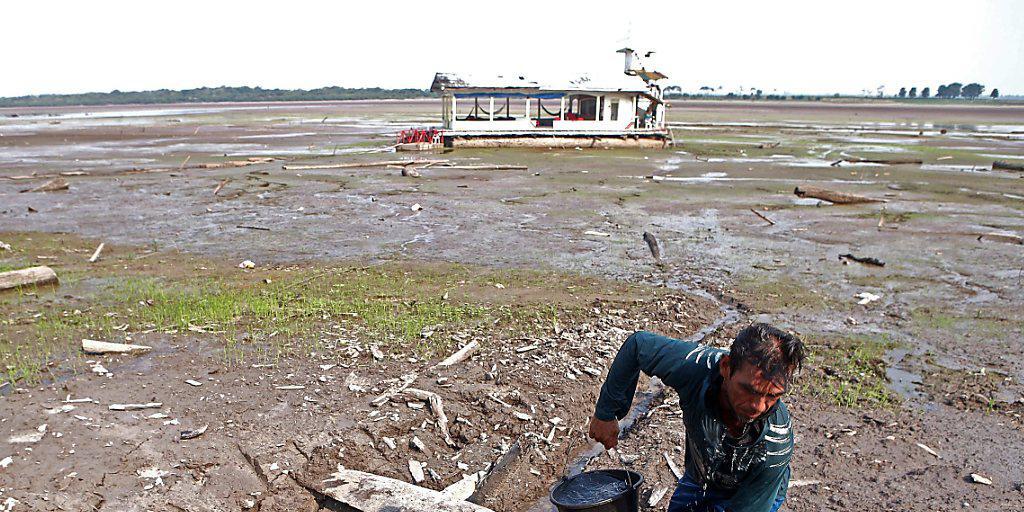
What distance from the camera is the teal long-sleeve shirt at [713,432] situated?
2957 millimetres

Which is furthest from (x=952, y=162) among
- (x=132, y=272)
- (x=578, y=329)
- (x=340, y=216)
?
(x=132, y=272)

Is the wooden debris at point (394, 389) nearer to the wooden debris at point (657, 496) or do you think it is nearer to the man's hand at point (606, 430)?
the wooden debris at point (657, 496)

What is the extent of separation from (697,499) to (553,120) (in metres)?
33.1

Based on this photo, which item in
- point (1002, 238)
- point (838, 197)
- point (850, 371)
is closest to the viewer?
point (850, 371)

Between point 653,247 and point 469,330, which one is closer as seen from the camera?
point 469,330

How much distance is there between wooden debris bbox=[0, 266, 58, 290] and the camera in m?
9.55

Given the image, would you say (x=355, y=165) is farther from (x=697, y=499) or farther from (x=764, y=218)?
(x=697, y=499)

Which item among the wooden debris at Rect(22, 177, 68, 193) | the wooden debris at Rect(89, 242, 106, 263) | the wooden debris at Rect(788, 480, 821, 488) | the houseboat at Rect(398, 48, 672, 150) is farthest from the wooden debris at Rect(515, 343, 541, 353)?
the houseboat at Rect(398, 48, 672, 150)

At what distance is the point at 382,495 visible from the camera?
4844mm

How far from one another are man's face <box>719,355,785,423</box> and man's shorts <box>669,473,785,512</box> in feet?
1.66

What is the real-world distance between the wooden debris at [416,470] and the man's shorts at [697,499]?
2.33 metres

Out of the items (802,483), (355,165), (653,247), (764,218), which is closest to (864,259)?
(653,247)

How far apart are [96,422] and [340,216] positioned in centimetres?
1095

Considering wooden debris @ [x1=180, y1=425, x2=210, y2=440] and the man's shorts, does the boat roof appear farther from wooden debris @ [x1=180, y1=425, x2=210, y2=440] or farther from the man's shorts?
the man's shorts
